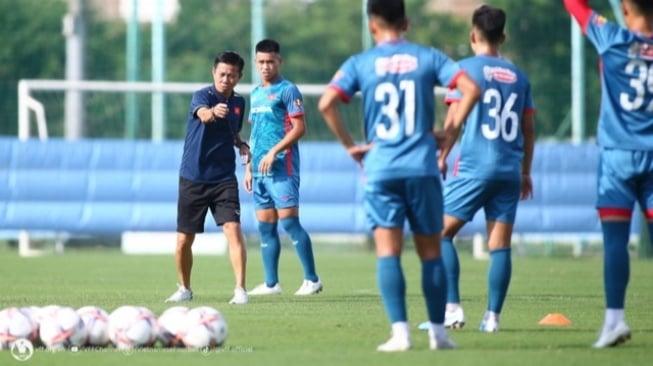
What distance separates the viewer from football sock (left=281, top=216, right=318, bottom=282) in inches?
615

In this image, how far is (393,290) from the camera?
961 cm

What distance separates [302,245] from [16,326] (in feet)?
20.5

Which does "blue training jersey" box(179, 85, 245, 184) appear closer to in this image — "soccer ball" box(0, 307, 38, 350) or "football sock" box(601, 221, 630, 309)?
"soccer ball" box(0, 307, 38, 350)

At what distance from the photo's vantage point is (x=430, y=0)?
52594mm

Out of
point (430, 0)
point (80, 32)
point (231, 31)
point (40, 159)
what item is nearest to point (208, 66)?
point (231, 31)

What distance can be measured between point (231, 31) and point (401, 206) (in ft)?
→ 126

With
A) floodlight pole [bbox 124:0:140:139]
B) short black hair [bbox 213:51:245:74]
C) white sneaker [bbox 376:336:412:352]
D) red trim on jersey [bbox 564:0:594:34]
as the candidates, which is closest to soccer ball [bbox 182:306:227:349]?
white sneaker [bbox 376:336:412:352]

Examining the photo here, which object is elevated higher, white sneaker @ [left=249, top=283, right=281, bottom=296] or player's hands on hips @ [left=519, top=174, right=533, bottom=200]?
player's hands on hips @ [left=519, top=174, right=533, bottom=200]

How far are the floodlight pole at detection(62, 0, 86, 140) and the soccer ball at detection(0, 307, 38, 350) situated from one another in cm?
1893

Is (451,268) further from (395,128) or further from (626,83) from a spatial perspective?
(395,128)

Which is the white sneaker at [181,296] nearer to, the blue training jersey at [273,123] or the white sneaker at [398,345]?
the blue training jersey at [273,123]

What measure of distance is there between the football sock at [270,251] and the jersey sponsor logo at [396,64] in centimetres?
623

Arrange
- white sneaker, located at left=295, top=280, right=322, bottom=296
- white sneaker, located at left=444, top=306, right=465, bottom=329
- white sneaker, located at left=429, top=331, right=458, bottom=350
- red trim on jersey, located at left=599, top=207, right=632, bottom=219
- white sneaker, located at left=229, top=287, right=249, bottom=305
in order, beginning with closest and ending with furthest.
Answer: white sneaker, located at left=429, top=331, right=458, bottom=350
red trim on jersey, located at left=599, top=207, right=632, bottom=219
white sneaker, located at left=444, top=306, right=465, bottom=329
white sneaker, located at left=229, top=287, right=249, bottom=305
white sneaker, located at left=295, top=280, right=322, bottom=296

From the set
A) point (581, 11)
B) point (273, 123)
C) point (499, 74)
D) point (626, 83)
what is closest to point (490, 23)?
point (499, 74)
